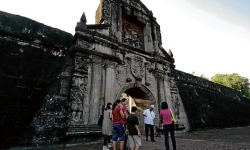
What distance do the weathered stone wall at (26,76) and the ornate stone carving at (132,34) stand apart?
3164 millimetres

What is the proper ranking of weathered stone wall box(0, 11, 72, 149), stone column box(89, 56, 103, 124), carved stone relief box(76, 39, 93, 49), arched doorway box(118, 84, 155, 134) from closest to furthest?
weathered stone wall box(0, 11, 72, 149) < stone column box(89, 56, 103, 124) < carved stone relief box(76, 39, 93, 49) < arched doorway box(118, 84, 155, 134)

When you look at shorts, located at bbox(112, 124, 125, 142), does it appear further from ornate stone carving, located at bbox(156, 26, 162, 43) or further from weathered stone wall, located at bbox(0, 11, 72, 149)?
ornate stone carving, located at bbox(156, 26, 162, 43)

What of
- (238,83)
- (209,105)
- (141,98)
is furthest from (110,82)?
(238,83)

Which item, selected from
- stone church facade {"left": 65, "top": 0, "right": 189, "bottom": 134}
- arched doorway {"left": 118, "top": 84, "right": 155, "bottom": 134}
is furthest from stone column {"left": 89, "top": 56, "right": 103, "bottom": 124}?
arched doorway {"left": 118, "top": 84, "right": 155, "bottom": 134}

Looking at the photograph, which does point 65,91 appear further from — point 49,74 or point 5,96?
point 5,96

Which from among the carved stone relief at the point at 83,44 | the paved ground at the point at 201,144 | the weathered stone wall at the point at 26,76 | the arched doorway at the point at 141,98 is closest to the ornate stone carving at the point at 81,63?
the carved stone relief at the point at 83,44

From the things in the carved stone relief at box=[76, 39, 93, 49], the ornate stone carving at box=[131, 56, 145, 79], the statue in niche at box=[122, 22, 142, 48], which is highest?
the statue in niche at box=[122, 22, 142, 48]

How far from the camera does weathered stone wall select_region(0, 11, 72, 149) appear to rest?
4.50 metres

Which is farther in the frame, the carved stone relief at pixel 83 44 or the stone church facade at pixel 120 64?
the carved stone relief at pixel 83 44

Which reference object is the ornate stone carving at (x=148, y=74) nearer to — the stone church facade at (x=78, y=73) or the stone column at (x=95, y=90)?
the stone church facade at (x=78, y=73)

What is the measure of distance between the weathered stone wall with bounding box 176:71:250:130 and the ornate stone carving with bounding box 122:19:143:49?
4797mm

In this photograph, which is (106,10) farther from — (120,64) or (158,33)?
(158,33)

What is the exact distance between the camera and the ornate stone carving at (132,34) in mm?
8292

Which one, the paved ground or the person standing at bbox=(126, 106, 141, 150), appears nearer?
the person standing at bbox=(126, 106, 141, 150)
